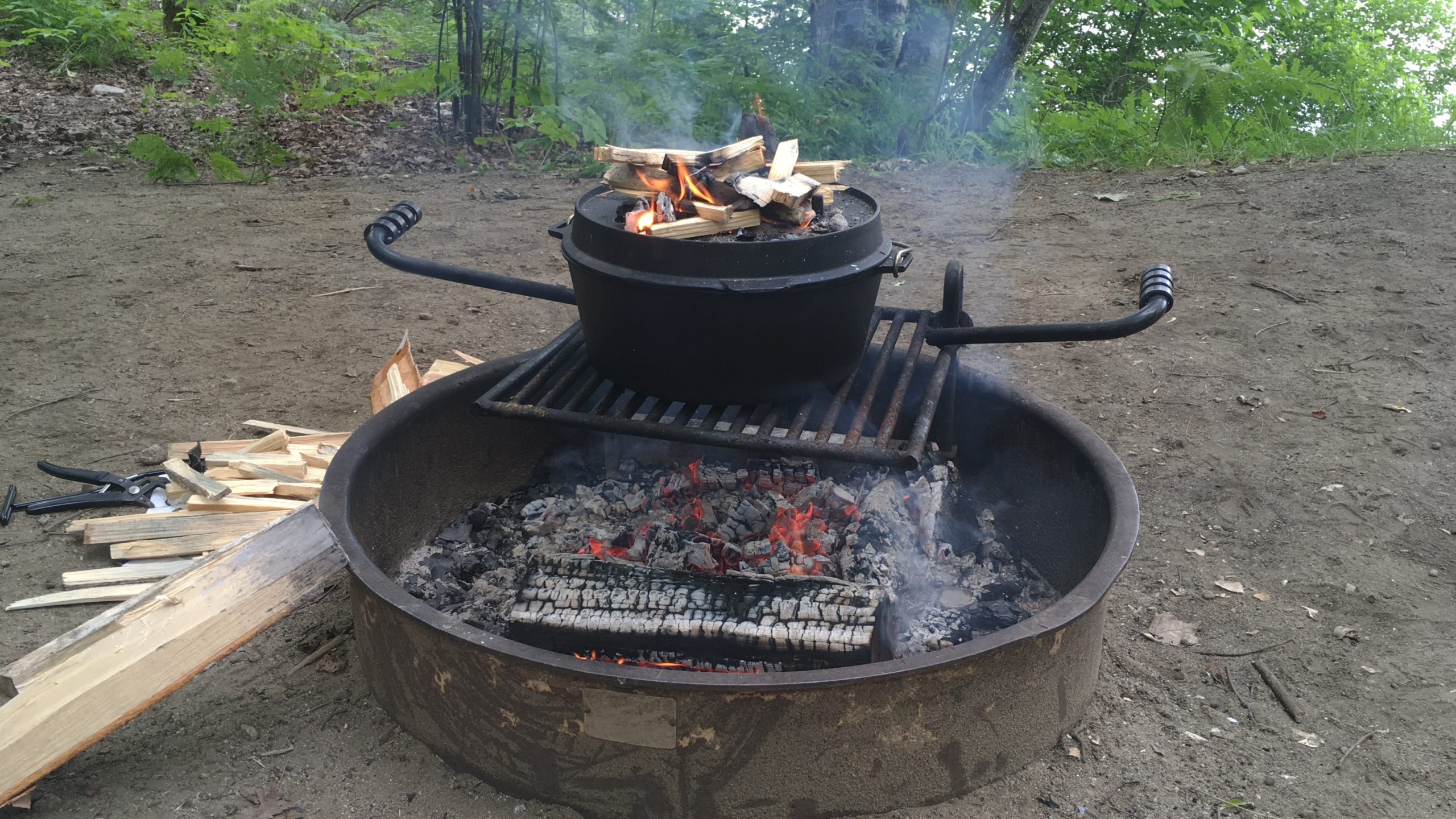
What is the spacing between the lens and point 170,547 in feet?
9.60

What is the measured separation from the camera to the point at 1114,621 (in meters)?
2.71

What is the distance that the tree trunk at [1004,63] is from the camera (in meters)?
7.64

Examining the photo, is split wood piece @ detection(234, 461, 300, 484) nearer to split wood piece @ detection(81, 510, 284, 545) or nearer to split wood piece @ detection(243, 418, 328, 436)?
split wood piece @ detection(81, 510, 284, 545)

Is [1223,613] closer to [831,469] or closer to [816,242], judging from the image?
[831,469]

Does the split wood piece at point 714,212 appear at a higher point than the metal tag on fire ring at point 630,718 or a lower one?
higher

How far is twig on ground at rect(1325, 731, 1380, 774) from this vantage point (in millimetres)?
2160

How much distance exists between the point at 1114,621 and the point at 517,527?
1822 millimetres

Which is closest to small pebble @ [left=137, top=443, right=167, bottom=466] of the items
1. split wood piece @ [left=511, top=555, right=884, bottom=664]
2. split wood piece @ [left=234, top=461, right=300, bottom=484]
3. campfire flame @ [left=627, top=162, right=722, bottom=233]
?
split wood piece @ [left=234, top=461, right=300, bottom=484]

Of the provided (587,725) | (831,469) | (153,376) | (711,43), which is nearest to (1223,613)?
(831,469)

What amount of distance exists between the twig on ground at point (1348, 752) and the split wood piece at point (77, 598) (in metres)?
3.14

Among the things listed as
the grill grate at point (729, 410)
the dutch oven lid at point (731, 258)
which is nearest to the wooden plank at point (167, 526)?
the grill grate at point (729, 410)

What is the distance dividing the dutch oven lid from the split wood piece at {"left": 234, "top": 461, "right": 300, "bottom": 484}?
1.50 meters

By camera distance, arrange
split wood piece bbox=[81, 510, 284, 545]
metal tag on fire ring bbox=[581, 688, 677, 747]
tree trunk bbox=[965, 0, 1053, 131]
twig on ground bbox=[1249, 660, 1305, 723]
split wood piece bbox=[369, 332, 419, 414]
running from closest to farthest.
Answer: metal tag on fire ring bbox=[581, 688, 677, 747] < twig on ground bbox=[1249, 660, 1305, 723] < split wood piece bbox=[81, 510, 284, 545] < split wood piece bbox=[369, 332, 419, 414] < tree trunk bbox=[965, 0, 1053, 131]

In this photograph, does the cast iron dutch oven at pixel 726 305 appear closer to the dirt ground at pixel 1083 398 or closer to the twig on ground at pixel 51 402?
the dirt ground at pixel 1083 398
